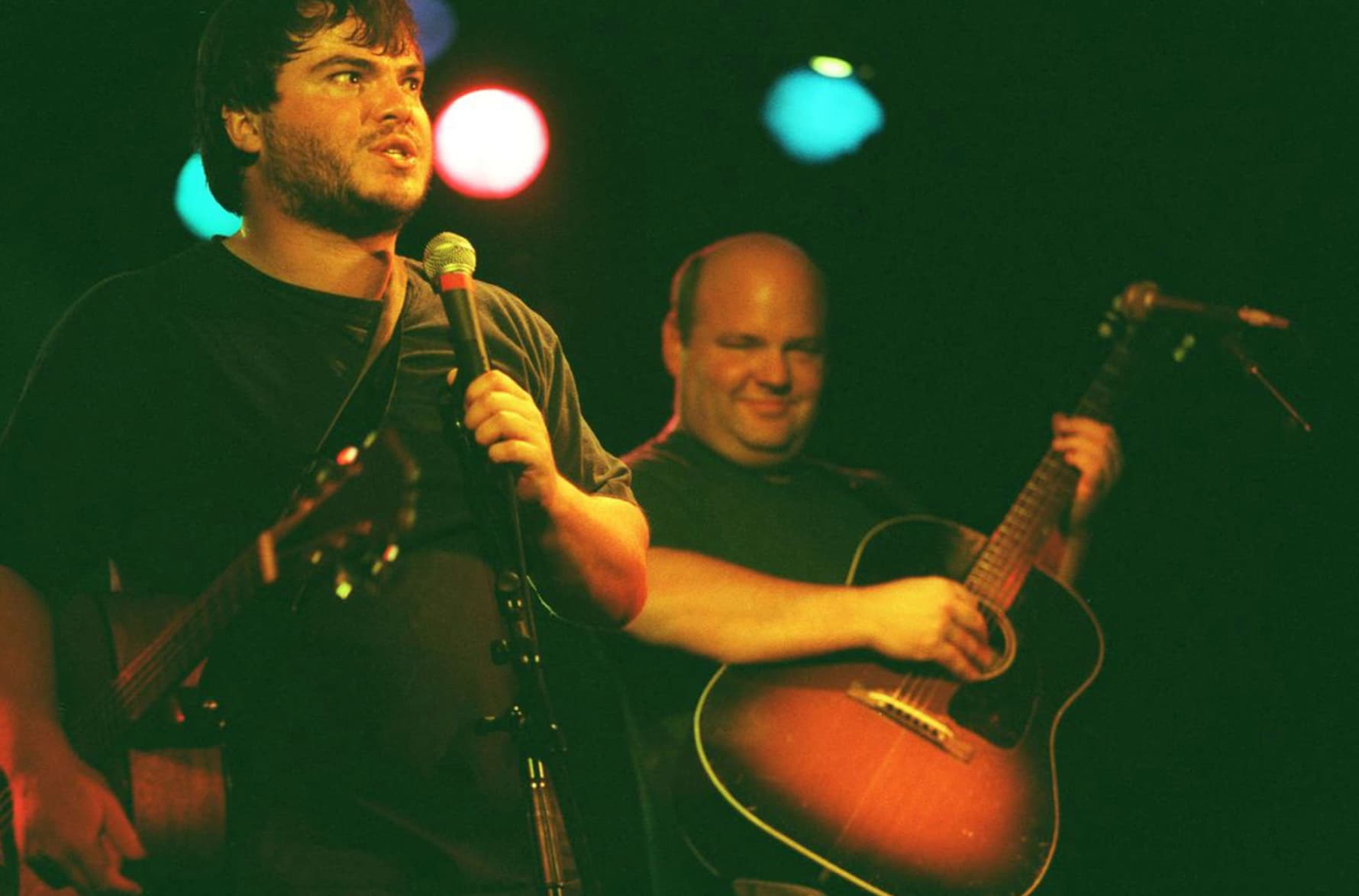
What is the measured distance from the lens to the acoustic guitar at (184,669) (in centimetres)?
170

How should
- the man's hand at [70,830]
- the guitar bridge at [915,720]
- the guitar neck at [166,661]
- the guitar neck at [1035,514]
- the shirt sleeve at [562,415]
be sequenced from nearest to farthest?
the man's hand at [70,830] < the guitar neck at [166,661] < the shirt sleeve at [562,415] < the guitar bridge at [915,720] < the guitar neck at [1035,514]

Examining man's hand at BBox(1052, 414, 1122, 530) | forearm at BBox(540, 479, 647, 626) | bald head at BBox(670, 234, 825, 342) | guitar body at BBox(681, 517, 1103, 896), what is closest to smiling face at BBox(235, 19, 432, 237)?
forearm at BBox(540, 479, 647, 626)

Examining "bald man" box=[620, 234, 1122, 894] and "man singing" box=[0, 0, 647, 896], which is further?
"bald man" box=[620, 234, 1122, 894]

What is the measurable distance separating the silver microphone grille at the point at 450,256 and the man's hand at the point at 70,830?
2.76 ft

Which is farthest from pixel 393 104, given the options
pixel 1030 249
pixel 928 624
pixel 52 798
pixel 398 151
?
pixel 1030 249

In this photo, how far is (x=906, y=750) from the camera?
270cm

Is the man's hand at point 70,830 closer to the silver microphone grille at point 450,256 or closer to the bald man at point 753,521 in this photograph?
the silver microphone grille at point 450,256

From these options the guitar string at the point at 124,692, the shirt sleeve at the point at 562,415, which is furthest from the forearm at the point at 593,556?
the guitar string at the point at 124,692

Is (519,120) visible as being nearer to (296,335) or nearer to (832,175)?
(832,175)

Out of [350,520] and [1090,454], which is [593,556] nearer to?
[350,520]

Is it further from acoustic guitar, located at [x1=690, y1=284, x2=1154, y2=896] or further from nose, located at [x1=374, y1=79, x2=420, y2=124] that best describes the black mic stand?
acoustic guitar, located at [x1=690, y1=284, x2=1154, y2=896]

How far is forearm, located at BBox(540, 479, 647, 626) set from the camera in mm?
1866

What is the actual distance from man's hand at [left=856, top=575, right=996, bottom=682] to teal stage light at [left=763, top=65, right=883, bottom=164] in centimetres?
163

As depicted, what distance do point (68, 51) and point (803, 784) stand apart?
7.60 feet
